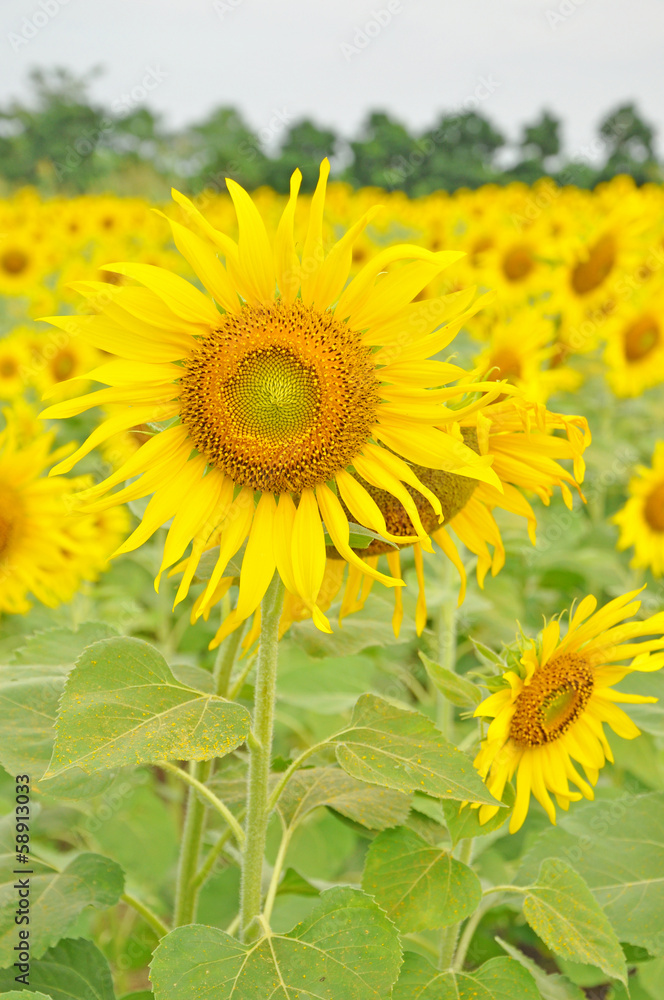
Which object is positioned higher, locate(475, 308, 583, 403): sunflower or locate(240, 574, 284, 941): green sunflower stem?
locate(475, 308, 583, 403): sunflower

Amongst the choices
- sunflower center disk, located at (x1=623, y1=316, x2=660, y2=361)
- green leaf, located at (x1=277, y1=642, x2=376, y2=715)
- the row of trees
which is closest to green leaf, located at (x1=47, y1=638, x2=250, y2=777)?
green leaf, located at (x1=277, y1=642, x2=376, y2=715)

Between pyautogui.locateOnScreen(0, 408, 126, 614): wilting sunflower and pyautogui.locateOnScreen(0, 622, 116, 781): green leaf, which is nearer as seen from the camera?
pyautogui.locateOnScreen(0, 622, 116, 781): green leaf

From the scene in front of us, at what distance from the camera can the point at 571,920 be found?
3.87ft

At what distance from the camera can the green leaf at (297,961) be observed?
3.23 ft

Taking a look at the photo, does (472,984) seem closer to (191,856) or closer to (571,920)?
(571,920)

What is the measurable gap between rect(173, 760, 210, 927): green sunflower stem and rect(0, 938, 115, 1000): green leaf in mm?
153

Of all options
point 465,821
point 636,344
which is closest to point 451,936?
point 465,821

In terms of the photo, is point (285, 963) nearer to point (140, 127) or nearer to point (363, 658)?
point (363, 658)

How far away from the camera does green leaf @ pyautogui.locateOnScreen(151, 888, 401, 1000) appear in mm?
984

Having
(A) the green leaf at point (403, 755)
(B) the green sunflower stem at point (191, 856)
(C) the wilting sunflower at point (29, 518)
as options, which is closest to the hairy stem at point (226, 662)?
(B) the green sunflower stem at point (191, 856)

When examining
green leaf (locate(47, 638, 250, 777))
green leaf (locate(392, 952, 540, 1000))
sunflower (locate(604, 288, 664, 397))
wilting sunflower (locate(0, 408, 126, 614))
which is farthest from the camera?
sunflower (locate(604, 288, 664, 397))

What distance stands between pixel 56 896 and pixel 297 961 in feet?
1.47

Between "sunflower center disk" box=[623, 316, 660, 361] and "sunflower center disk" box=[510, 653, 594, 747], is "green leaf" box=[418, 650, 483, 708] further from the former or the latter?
"sunflower center disk" box=[623, 316, 660, 361]

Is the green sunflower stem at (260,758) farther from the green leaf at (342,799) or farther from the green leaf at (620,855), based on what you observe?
the green leaf at (620,855)
